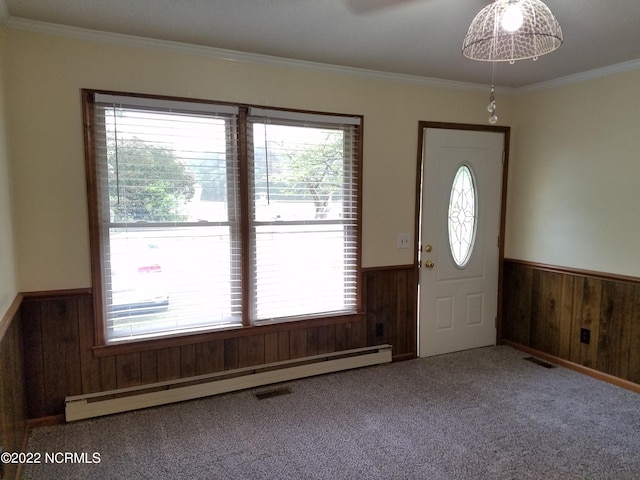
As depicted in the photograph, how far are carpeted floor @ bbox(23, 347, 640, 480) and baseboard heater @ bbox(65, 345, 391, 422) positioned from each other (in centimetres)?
7

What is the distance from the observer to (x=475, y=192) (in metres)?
4.01

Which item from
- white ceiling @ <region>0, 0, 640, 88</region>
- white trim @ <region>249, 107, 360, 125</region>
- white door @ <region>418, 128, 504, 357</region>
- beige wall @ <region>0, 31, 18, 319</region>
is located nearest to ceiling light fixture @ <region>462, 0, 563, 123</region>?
white ceiling @ <region>0, 0, 640, 88</region>

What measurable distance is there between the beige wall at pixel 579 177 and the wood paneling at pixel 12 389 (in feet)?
13.1

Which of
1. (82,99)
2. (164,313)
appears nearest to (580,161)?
(164,313)

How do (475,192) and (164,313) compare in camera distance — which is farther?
(475,192)

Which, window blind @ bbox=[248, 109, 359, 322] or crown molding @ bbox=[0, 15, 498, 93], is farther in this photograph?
window blind @ bbox=[248, 109, 359, 322]

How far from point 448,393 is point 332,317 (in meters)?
1.04

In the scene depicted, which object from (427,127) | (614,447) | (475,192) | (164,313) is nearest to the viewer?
(614,447)

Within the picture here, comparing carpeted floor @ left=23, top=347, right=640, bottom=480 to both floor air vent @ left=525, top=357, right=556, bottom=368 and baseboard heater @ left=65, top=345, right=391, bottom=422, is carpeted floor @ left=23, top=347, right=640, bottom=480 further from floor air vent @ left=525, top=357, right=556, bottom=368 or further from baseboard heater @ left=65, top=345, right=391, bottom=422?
floor air vent @ left=525, top=357, right=556, bottom=368

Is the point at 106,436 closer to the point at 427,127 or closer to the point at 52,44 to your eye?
the point at 52,44

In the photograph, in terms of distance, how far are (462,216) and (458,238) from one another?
0.21 m

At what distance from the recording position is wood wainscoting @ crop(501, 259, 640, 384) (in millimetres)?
3289

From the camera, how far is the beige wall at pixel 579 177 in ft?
10.7

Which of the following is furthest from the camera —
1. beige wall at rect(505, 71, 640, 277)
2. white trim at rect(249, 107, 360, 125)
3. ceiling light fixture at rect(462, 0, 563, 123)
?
beige wall at rect(505, 71, 640, 277)
